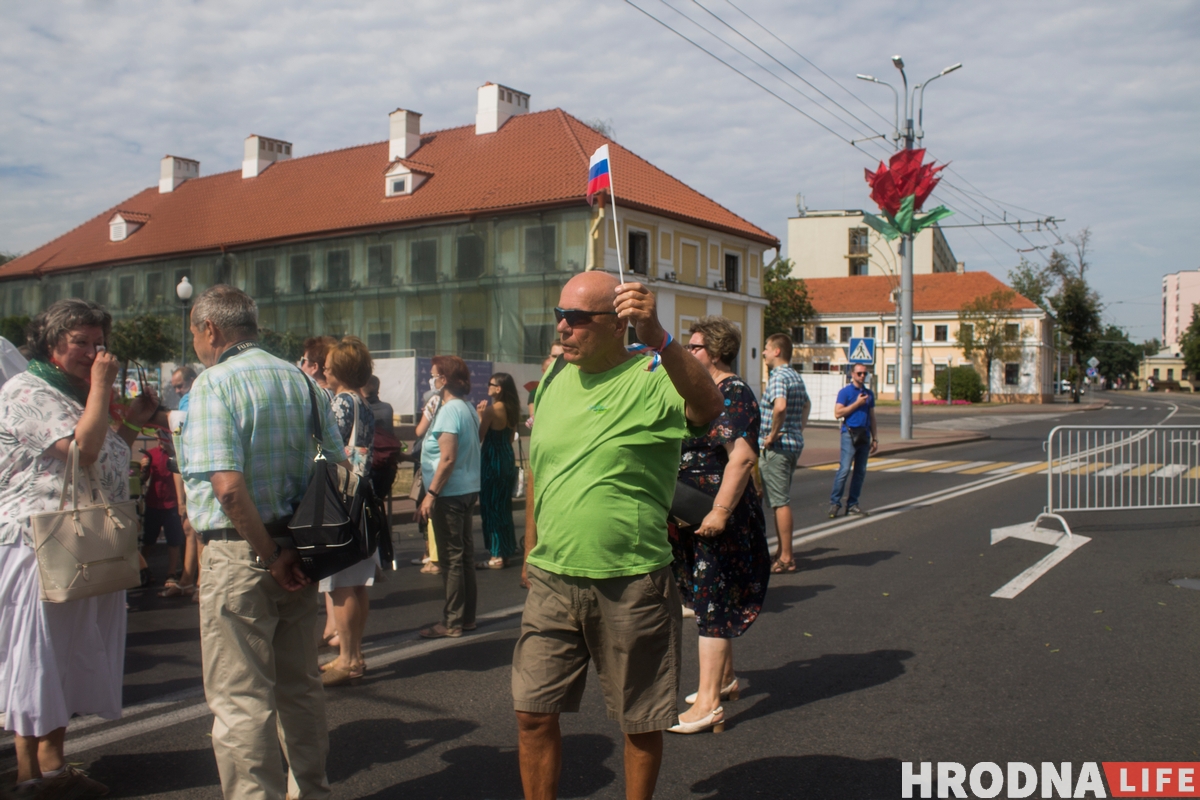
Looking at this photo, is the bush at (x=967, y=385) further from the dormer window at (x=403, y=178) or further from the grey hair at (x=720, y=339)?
the grey hair at (x=720, y=339)

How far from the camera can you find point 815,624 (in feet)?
20.0

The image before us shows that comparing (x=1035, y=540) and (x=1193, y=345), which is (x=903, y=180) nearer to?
(x=1035, y=540)

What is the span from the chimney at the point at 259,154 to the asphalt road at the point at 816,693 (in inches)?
1745

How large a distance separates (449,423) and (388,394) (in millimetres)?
20297

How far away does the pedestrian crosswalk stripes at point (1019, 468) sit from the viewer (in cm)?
1061

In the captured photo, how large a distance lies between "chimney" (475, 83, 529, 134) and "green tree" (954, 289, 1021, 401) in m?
38.2

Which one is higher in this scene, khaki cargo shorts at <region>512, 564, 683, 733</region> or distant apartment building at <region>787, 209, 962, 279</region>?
distant apartment building at <region>787, 209, 962, 279</region>

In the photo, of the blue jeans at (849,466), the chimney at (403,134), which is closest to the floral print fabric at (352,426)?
the blue jeans at (849,466)

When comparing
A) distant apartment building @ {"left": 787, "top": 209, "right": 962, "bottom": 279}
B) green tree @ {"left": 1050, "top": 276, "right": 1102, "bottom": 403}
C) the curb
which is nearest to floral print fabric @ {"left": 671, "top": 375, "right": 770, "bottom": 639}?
the curb

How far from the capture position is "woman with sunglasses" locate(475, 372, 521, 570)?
7965 millimetres

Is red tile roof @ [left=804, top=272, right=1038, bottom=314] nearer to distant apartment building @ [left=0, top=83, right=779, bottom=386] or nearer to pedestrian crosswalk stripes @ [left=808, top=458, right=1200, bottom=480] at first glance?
distant apartment building @ [left=0, top=83, right=779, bottom=386]

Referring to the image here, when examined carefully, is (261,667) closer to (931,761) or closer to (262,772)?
(262,772)

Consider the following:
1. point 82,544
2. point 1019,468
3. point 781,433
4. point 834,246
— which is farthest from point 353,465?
point 834,246

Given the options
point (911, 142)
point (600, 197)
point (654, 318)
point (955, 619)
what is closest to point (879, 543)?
point (955, 619)
